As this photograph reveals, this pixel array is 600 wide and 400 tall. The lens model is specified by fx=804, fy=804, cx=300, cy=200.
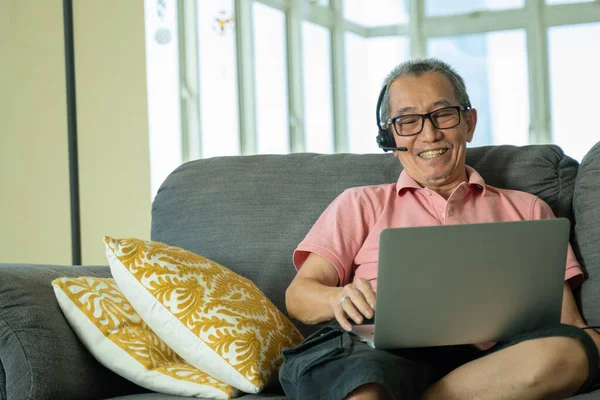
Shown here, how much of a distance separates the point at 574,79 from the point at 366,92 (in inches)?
54.5

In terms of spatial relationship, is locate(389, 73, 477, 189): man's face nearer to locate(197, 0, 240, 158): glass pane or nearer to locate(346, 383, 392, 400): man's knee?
locate(346, 383, 392, 400): man's knee

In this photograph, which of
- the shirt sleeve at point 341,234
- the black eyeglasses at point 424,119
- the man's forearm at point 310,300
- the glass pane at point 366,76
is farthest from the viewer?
the glass pane at point 366,76

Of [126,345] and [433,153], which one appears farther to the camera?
[433,153]

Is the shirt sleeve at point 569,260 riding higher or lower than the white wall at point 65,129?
lower

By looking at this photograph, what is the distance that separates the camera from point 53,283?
5.25ft

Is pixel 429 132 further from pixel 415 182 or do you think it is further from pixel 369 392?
pixel 369 392

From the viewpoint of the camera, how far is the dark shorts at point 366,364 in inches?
51.8

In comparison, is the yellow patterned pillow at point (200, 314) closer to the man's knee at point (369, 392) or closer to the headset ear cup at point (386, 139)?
the man's knee at point (369, 392)

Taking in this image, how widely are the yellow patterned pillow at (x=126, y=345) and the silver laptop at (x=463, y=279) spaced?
0.42m

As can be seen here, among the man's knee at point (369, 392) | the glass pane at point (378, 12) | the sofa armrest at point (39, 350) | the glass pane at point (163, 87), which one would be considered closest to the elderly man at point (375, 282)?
the man's knee at point (369, 392)

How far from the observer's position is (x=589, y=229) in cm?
179

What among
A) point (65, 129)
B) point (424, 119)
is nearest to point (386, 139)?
point (424, 119)

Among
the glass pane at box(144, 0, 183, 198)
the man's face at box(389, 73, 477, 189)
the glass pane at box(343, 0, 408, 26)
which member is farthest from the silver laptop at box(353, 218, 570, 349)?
the glass pane at box(343, 0, 408, 26)

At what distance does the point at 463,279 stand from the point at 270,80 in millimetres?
4089
